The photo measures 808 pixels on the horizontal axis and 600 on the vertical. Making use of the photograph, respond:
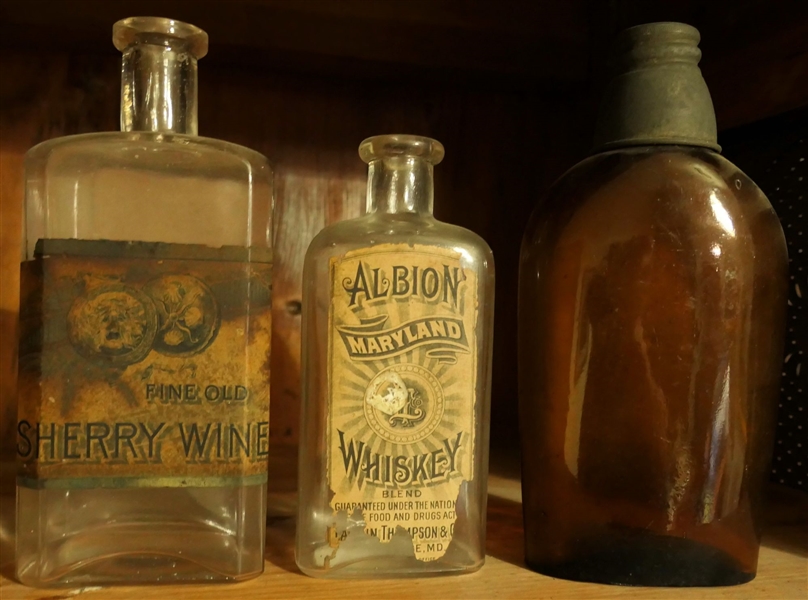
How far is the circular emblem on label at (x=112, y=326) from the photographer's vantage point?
42 centimetres

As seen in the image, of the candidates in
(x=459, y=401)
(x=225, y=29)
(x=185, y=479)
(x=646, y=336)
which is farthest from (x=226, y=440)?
(x=225, y=29)

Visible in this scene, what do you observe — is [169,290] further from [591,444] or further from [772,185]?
[772,185]

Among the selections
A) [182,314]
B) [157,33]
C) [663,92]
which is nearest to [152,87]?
[157,33]

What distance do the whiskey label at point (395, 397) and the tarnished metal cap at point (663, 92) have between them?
0.15 m

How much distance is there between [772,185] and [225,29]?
0.47 m

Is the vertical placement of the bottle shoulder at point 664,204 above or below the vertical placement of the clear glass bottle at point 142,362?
above

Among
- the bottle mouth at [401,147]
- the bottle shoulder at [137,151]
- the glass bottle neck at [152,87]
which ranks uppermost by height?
the glass bottle neck at [152,87]

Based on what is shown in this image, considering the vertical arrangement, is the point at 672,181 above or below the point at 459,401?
above

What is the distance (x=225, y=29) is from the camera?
2.19 ft

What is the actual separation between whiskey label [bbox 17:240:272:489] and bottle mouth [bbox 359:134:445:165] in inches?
4.5

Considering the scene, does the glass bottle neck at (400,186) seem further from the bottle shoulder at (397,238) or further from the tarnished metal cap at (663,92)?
the tarnished metal cap at (663,92)

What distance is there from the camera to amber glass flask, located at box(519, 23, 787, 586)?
1.44ft

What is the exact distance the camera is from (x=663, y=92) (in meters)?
0.46

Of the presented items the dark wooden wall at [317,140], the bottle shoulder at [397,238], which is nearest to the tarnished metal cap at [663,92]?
the bottle shoulder at [397,238]
